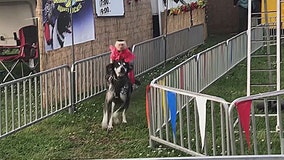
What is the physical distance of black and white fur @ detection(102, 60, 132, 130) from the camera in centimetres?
787

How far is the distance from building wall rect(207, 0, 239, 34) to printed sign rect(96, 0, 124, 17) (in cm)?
1327

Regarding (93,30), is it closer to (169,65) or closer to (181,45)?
(169,65)

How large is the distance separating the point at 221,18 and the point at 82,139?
1912cm

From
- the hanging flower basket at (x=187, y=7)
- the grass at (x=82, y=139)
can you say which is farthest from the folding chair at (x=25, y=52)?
the hanging flower basket at (x=187, y=7)

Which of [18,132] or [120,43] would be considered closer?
[18,132]

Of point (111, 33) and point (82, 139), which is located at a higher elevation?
point (111, 33)

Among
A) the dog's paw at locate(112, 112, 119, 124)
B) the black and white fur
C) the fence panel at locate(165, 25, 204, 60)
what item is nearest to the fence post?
the black and white fur

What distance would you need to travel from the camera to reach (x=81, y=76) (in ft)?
29.8

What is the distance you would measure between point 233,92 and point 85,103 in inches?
110

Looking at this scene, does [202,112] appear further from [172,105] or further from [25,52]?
[25,52]

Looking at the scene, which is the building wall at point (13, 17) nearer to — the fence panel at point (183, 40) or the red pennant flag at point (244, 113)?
the fence panel at point (183, 40)

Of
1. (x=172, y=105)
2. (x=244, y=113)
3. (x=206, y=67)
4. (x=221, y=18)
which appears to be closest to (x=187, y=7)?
(x=221, y=18)

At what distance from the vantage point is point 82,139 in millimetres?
7371

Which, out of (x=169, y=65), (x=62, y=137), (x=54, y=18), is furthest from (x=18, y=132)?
(x=169, y=65)
